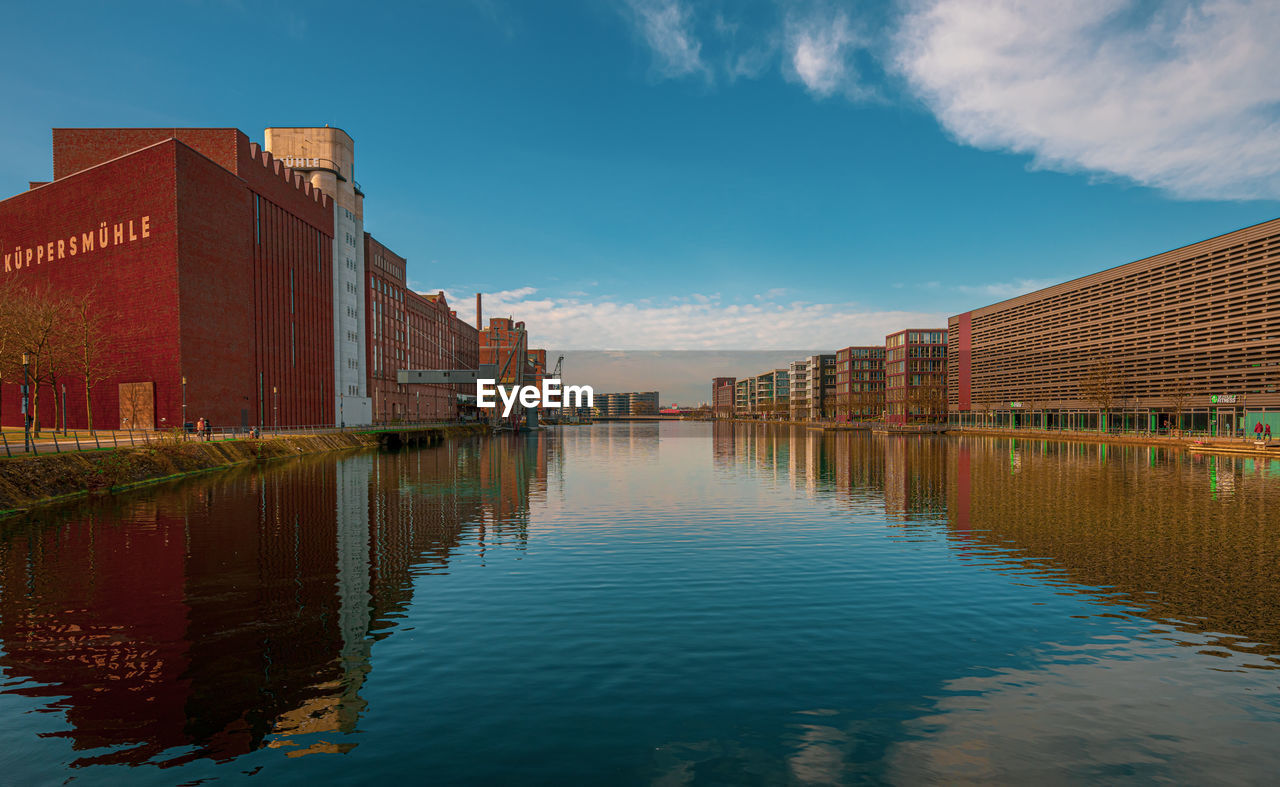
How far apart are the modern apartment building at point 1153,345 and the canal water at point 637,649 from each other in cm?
7474

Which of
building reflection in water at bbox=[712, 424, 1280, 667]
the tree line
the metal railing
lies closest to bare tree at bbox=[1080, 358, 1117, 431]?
building reflection in water at bbox=[712, 424, 1280, 667]

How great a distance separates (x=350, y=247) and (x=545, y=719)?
11190cm

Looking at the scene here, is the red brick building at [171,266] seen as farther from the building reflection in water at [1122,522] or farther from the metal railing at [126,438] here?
the building reflection in water at [1122,522]

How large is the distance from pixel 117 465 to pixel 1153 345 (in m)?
125

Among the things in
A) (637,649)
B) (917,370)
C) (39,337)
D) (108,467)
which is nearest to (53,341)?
(39,337)

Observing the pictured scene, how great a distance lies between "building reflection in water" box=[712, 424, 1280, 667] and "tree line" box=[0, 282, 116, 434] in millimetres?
57039

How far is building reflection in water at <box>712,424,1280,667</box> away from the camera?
1545 cm

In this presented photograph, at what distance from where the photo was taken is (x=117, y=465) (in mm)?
37719

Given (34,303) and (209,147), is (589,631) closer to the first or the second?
(34,303)

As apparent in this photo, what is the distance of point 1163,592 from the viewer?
53.6ft

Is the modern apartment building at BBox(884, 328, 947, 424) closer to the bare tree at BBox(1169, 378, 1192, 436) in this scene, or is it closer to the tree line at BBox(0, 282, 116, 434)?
the bare tree at BBox(1169, 378, 1192, 436)

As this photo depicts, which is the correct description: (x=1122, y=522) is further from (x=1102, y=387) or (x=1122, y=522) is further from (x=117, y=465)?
(x=1102, y=387)

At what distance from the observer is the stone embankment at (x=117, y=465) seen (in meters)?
30.6

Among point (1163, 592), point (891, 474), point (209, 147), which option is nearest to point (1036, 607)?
point (1163, 592)
